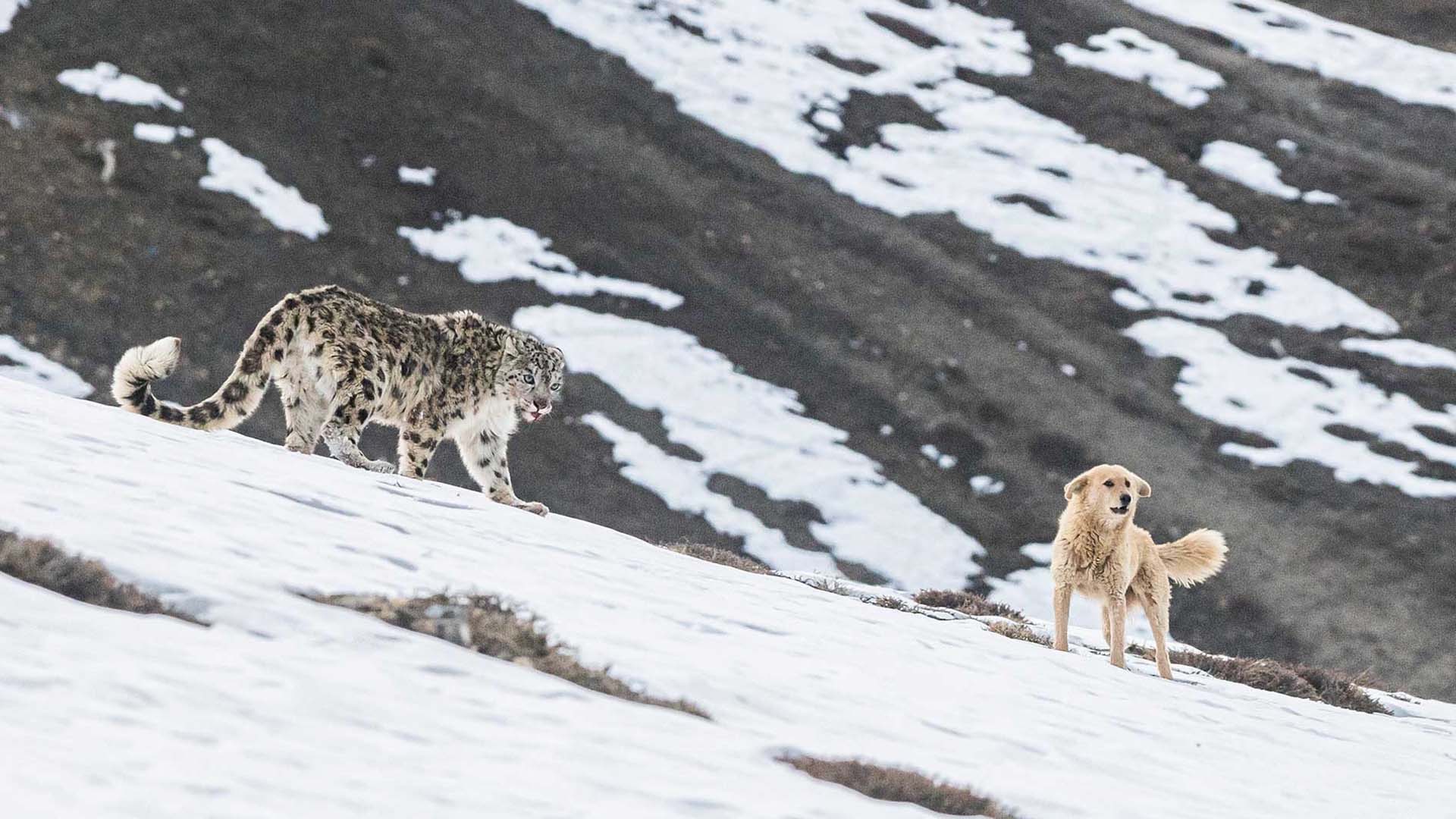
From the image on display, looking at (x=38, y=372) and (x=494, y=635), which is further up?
(x=38, y=372)

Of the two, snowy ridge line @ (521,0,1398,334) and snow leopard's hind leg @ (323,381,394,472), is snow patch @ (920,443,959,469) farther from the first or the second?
snow leopard's hind leg @ (323,381,394,472)

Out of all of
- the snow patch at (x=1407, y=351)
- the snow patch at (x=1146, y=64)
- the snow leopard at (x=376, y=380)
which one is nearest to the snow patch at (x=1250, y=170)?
the snow patch at (x=1146, y=64)

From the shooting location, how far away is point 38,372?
21.2 meters

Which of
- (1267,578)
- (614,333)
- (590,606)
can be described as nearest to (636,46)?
(614,333)

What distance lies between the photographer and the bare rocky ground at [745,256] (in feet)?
74.9

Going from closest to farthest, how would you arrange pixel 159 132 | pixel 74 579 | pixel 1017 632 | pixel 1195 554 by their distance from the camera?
1. pixel 74 579
2. pixel 1195 554
3. pixel 1017 632
4. pixel 159 132

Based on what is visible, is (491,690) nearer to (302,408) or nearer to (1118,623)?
(302,408)

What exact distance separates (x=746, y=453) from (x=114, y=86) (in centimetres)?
1720

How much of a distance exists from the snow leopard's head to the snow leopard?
11 millimetres

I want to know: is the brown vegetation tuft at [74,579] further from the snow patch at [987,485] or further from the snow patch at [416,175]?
the snow patch at [416,175]

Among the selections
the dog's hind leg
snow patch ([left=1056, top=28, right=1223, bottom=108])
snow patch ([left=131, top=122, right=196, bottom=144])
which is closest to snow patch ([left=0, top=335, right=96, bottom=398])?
snow patch ([left=131, top=122, right=196, bottom=144])

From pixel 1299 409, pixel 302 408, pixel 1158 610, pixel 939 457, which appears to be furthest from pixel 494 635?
pixel 1299 409

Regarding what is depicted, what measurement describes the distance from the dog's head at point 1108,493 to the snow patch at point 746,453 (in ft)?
35.2

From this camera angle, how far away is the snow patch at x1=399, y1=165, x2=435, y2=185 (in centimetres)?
3094
